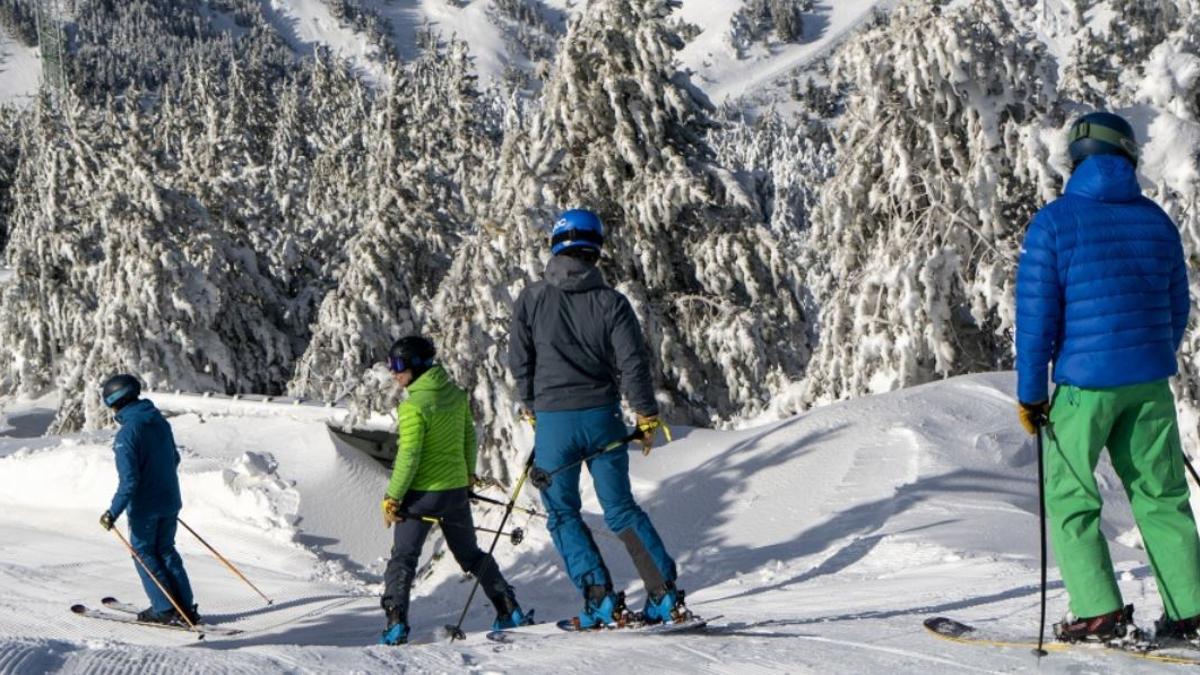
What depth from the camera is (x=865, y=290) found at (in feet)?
55.6

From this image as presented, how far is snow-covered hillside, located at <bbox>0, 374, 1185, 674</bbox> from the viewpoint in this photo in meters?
4.88

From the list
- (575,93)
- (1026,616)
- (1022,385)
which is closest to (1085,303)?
(1022,385)

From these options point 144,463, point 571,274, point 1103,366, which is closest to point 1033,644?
point 1103,366

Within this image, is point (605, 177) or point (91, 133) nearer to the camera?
point (605, 177)

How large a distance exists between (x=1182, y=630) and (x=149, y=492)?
24.1ft

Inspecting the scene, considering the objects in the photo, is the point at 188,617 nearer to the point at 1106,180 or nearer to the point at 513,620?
the point at 513,620

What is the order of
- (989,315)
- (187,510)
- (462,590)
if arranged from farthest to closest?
(989,315), (187,510), (462,590)

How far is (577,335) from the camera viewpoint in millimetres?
6250

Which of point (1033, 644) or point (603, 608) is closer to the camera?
point (1033, 644)

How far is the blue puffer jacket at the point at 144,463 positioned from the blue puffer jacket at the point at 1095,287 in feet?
22.1

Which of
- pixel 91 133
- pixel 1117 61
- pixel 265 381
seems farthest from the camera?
pixel 91 133

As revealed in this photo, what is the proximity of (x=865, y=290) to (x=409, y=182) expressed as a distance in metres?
13.8

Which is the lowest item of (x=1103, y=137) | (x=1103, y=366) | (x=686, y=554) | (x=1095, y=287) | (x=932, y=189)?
(x=686, y=554)

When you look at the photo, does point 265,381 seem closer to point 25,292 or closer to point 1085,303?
point 25,292
